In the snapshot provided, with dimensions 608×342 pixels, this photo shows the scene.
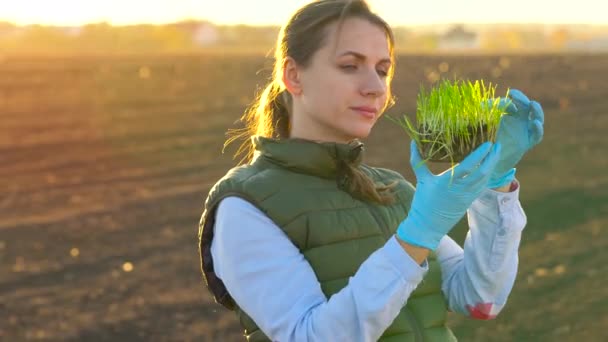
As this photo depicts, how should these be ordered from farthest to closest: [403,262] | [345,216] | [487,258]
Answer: [487,258], [345,216], [403,262]

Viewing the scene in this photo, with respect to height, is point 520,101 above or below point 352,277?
above

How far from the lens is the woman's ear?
7.47 feet

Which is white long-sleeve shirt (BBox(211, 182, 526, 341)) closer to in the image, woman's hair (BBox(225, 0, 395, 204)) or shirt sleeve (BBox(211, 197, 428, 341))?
shirt sleeve (BBox(211, 197, 428, 341))

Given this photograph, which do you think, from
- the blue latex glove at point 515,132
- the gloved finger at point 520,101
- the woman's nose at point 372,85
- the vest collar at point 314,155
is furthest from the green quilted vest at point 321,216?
the gloved finger at point 520,101

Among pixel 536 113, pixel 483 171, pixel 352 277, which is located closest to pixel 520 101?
pixel 536 113

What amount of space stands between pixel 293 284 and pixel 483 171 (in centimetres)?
44

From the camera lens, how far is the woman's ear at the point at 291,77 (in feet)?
7.47

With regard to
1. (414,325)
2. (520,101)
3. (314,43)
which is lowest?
(414,325)

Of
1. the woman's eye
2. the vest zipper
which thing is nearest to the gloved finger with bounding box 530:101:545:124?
the woman's eye

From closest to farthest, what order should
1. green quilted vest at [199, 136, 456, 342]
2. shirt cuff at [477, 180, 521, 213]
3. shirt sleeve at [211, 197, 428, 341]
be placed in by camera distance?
1. shirt sleeve at [211, 197, 428, 341]
2. green quilted vest at [199, 136, 456, 342]
3. shirt cuff at [477, 180, 521, 213]

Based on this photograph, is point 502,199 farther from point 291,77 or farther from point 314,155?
point 291,77

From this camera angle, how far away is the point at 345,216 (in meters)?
2.17

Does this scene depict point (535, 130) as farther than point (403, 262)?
Yes

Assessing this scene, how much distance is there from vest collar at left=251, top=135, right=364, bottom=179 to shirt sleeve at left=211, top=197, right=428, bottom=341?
15 cm
